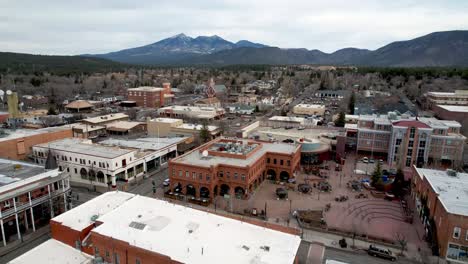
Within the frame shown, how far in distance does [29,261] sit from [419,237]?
34629 millimetres

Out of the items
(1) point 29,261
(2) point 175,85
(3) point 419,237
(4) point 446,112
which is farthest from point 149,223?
(2) point 175,85

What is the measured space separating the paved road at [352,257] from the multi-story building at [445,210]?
3611 millimetres

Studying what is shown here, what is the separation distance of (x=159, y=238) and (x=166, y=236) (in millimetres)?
534

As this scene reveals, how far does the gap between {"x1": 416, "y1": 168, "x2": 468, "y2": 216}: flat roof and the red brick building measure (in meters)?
14.9

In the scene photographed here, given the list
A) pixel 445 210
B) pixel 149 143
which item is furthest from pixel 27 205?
pixel 445 210

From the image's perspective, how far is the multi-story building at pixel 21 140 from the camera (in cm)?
4480

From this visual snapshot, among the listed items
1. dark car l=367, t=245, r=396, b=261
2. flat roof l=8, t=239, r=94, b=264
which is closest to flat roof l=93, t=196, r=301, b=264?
flat roof l=8, t=239, r=94, b=264

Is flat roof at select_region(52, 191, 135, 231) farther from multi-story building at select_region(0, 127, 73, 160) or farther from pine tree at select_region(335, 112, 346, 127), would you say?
pine tree at select_region(335, 112, 346, 127)

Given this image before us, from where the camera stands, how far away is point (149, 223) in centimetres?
2353

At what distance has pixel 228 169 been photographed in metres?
38.0

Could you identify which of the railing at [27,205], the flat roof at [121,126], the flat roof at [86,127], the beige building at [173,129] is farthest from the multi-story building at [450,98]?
the railing at [27,205]

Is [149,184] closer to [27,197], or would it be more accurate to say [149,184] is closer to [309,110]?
[27,197]

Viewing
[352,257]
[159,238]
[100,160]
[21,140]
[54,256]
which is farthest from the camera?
[21,140]

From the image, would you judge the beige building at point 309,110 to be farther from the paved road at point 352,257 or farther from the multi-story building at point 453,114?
the paved road at point 352,257
